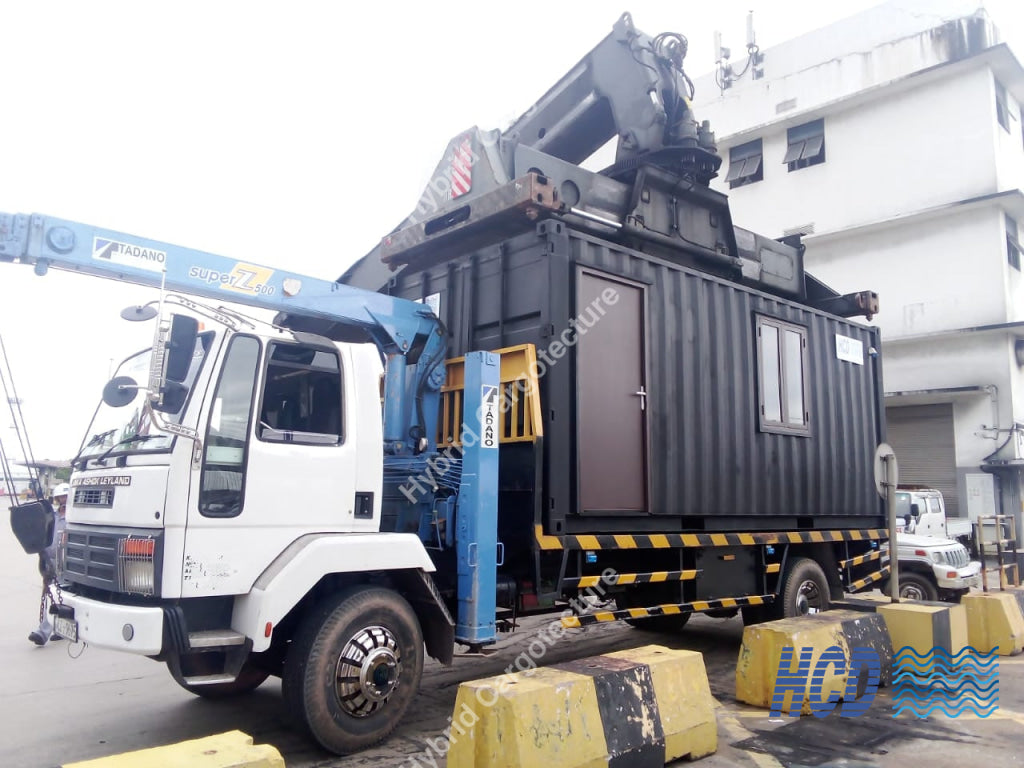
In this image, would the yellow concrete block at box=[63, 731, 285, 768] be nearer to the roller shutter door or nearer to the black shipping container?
the black shipping container

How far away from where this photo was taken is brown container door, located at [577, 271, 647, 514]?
5.84m

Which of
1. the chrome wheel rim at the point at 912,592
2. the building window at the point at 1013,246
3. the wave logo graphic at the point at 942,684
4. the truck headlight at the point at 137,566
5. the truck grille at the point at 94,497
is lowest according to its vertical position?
the wave logo graphic at the point at 942,684

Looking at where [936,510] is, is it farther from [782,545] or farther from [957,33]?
[957,33]

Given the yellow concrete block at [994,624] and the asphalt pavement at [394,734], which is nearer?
the asphalt pavement at [394,734]

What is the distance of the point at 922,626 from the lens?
20.7 feet

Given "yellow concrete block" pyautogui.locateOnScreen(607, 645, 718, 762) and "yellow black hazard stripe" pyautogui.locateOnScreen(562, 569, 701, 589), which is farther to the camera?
"yellow black hazard stripe" pyautogui.locateOnScreen(562, 569, 701, 589)

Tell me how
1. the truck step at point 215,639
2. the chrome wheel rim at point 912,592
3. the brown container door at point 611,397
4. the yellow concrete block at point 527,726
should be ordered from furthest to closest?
the chrome wheel rim at point 912,592
the brown container door at point 611,397
the truck step at point 215,639
the yellow concrete block at point 527,726

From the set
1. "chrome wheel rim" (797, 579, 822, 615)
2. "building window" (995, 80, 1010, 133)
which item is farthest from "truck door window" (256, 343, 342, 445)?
"building window" (995, 80, 1010, 133)

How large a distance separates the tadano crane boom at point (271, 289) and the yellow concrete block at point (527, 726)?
7.29 feet

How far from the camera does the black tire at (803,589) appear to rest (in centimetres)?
752

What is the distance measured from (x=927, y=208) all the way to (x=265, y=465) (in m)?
18.9

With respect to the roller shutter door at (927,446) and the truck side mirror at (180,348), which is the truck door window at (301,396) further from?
the roller shutter door at (927,446)

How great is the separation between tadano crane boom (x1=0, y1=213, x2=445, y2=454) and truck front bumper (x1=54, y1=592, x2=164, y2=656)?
1.76 metres

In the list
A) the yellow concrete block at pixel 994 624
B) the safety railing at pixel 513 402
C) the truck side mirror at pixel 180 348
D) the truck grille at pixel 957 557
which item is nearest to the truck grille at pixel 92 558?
the truck side mirror at pixel 180 348
